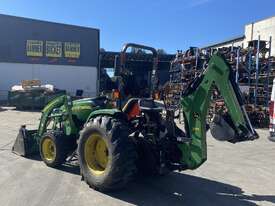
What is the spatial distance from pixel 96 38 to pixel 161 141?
38822 mm

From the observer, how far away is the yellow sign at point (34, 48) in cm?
3916

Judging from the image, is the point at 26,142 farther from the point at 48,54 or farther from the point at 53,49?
the point at 53,49

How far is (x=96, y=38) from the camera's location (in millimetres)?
43781

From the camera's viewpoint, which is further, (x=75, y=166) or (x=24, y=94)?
(x=24, y=94)

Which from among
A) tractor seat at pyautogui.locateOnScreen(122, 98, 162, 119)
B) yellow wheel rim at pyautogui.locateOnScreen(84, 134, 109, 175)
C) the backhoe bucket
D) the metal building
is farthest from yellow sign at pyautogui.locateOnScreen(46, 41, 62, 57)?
tractor seat at pyautogui.locateOnScreen(122, 98, 162, 119)

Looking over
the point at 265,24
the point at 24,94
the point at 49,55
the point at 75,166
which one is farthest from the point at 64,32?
the point at 75,166

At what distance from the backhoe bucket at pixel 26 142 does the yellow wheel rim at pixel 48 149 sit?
35.2 inches

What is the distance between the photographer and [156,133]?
245 inches

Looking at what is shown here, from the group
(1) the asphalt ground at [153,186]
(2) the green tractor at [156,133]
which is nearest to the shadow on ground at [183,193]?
(1) the asphalt ground at [153,186]

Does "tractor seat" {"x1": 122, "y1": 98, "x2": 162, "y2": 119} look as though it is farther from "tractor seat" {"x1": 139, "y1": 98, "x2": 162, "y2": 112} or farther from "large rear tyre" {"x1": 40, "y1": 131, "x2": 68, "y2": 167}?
"large rear tyre" {"x1": 40, "y1": 131, "x2": 68, "y2": 167}

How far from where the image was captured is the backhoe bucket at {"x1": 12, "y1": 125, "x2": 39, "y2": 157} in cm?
870

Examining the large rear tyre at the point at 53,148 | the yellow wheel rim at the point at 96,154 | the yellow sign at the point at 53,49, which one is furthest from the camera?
the yellow sign at the point at 53,49

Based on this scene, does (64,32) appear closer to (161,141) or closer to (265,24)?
(265,24)

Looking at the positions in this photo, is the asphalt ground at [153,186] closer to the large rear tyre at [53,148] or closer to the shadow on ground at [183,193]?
the shadow on ground at [183,193]
